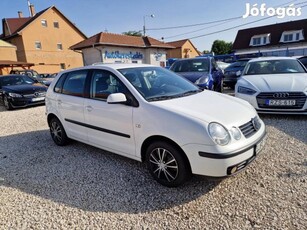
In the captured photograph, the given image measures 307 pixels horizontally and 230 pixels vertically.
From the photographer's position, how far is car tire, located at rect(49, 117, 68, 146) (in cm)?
471

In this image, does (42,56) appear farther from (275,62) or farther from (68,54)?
(275,62)

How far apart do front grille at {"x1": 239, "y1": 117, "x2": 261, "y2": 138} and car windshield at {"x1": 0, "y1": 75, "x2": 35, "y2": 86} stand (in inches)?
414

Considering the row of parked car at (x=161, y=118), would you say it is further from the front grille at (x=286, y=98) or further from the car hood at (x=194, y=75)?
the car hood at (x=194, y=75)

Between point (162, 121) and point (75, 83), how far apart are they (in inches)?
86.3

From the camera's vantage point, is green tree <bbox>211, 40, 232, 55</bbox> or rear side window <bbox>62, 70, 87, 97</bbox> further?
green tree <bbox>211, 40, 232, 55</bbox>

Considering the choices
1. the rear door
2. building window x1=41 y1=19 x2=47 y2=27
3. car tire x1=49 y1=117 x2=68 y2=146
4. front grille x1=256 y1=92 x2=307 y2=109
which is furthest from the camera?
building window x1=41 y1=19 x2=47 y2=27

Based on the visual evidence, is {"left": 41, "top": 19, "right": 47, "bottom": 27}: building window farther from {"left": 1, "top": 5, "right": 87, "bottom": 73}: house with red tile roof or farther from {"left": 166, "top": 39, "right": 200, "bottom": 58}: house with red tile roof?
{"left": 166, "top": 39, "right": 200, "bottom": 58}: house with red tile roof

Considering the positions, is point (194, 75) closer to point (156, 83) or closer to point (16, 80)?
point (156, 83)

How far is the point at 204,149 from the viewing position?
→ 2.58 metres

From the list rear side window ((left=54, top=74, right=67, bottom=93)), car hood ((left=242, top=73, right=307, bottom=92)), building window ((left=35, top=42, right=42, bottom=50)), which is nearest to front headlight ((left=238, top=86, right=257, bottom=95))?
car hood ((left=242, top=73, right=307, bottom=92))

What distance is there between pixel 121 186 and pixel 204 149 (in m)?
1.32

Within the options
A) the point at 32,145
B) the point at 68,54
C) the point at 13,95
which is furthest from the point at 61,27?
the point at 32,145

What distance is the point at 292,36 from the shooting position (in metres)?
35.5

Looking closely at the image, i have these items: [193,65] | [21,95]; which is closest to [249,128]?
[193,65]
